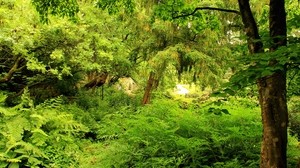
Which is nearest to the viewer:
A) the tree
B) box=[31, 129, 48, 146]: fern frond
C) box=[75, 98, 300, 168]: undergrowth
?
the tree

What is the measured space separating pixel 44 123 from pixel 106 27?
4.61 meters

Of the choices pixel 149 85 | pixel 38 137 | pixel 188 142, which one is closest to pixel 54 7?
pixel 188 142

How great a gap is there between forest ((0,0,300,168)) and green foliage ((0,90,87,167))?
0.03 m

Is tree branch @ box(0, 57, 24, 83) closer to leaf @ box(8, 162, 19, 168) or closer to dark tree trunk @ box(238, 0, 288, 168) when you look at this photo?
leaf @ box(8, 162, 19, 168)

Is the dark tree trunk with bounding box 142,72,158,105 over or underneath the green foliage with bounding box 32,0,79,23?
underneath

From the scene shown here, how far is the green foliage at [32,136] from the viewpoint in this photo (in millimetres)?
6727

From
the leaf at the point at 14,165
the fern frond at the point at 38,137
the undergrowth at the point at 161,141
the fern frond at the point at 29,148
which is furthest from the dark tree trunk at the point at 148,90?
the leaf at the point at 14,165

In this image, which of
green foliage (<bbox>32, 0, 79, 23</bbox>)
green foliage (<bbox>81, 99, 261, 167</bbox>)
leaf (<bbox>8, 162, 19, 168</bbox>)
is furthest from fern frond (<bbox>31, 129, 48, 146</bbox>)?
green foliage (<bbox>32, 0, 79, 23</bbox>)

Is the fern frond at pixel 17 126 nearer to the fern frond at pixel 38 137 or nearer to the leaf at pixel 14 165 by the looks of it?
the fern frond at pixel 38 137

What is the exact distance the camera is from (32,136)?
7227 millimetres

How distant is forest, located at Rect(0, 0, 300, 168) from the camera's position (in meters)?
3.33

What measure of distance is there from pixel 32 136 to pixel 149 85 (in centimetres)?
559

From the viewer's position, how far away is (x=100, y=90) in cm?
1426

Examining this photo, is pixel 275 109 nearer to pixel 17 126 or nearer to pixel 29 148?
pixel 29 148
